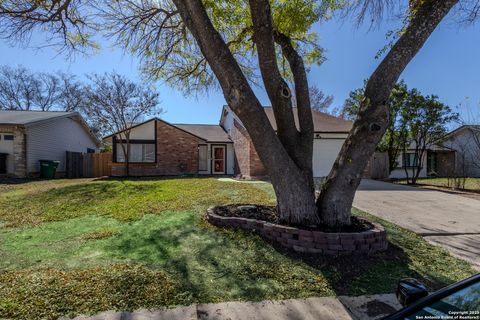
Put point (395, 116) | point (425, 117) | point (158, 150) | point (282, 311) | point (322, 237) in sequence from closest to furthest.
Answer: point (282, 311)
point (322, 237)
point (425, 117)
point (395, 116)
point (158, 150)

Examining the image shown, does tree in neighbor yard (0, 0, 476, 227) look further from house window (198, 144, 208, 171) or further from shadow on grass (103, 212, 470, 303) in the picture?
house window (198, 144, 208, 171)

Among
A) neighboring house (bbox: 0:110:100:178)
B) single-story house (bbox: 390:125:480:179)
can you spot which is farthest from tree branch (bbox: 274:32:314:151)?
single-story house (bbox: 390:125:480:179)

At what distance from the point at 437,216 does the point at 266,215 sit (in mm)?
4830

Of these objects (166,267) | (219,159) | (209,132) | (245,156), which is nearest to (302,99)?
(166,267)

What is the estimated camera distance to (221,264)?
3809 mm

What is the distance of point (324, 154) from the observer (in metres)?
16.9

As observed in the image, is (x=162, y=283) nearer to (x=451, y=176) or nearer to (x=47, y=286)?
(x=47, y=286)

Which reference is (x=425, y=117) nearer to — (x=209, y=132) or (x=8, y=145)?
(x=209, y=132)

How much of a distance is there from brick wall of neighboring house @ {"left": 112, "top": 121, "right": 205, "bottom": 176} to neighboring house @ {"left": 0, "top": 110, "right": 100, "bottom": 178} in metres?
5.91

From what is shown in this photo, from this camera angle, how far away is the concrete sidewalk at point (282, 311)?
268 centimetres

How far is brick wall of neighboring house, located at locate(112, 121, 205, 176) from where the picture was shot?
19094 mm

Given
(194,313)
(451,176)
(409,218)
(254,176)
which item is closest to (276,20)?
(409,218)

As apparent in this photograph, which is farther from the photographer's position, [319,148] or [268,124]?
[319,148]

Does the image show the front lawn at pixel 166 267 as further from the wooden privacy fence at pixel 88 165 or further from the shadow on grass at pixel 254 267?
the wooden privacy fence at pixel 88 165
